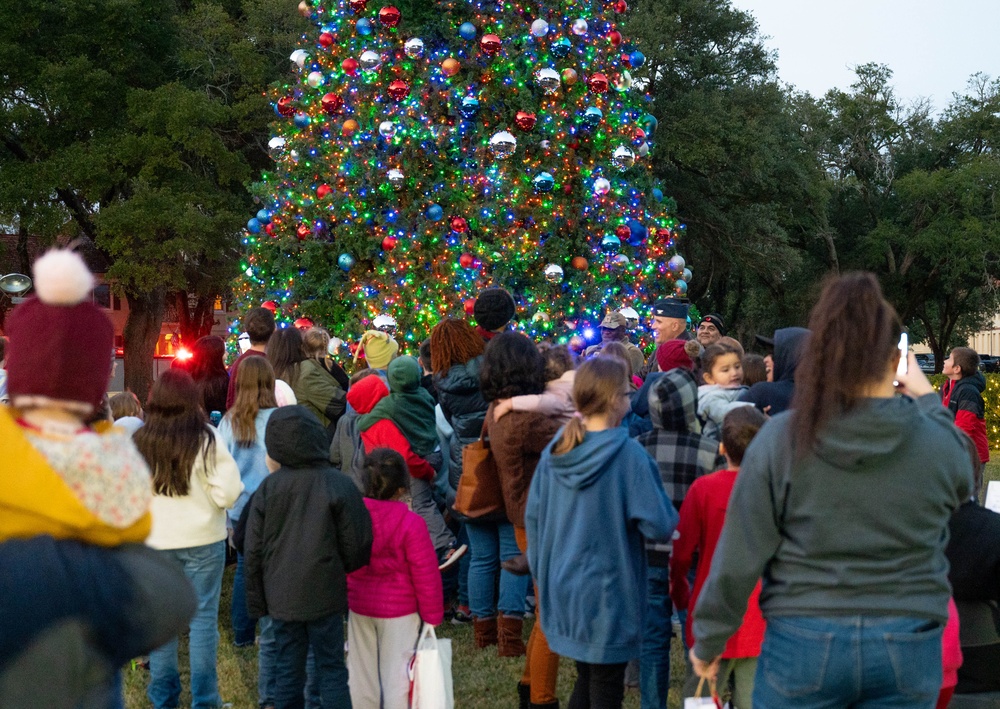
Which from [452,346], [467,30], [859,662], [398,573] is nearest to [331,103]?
[467,30]

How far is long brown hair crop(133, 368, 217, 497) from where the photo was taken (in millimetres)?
5516

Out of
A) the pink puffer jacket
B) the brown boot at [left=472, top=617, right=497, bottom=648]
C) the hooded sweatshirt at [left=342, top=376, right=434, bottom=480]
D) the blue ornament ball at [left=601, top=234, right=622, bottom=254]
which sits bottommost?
the brown boot at [left=472, top=617, right=497, bottom=648]

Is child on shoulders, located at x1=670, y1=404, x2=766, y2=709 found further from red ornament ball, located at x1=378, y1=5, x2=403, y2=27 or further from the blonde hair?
red ornament ball, located at x1=378, y1=5, x2=403, y2=27

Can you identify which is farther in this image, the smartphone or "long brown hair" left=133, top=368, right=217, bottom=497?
"long brown hair" left=133, top=368, right=217, bottom=497

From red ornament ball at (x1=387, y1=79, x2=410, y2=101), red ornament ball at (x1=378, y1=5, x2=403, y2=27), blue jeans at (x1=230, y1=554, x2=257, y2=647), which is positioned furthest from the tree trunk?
blue jeans at (x1=230, y1=554, x2=257, y2=647)

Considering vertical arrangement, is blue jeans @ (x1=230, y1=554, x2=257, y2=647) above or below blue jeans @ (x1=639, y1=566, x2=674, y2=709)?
below

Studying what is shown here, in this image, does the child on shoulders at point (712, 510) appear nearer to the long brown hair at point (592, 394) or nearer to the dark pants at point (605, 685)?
the dark pants at point (605, 685)

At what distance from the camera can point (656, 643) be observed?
5.36 m

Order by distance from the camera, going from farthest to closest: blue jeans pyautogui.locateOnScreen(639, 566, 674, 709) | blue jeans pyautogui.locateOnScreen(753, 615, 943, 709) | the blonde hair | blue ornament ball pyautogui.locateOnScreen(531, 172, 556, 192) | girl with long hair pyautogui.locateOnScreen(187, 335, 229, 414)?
blue ornament ball pyautogui.locateOnScreen(531, 172, 556, 192), the blonde hair, girl with long hair pyautogui.locateOnScreen(187, 335, 229, 414), blue jeans pyautogui.locateOnScreen(639, 566, 674, 709), blue jeans pyautogui.locateOnScreen(753, 615, 943, 709)

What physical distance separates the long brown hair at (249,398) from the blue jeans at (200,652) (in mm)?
960

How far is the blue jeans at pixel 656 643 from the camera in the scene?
17.5ft

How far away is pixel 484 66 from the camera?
16.6 meters

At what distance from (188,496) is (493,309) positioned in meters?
2.53

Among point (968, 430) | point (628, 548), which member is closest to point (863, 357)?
point (628, 548)
